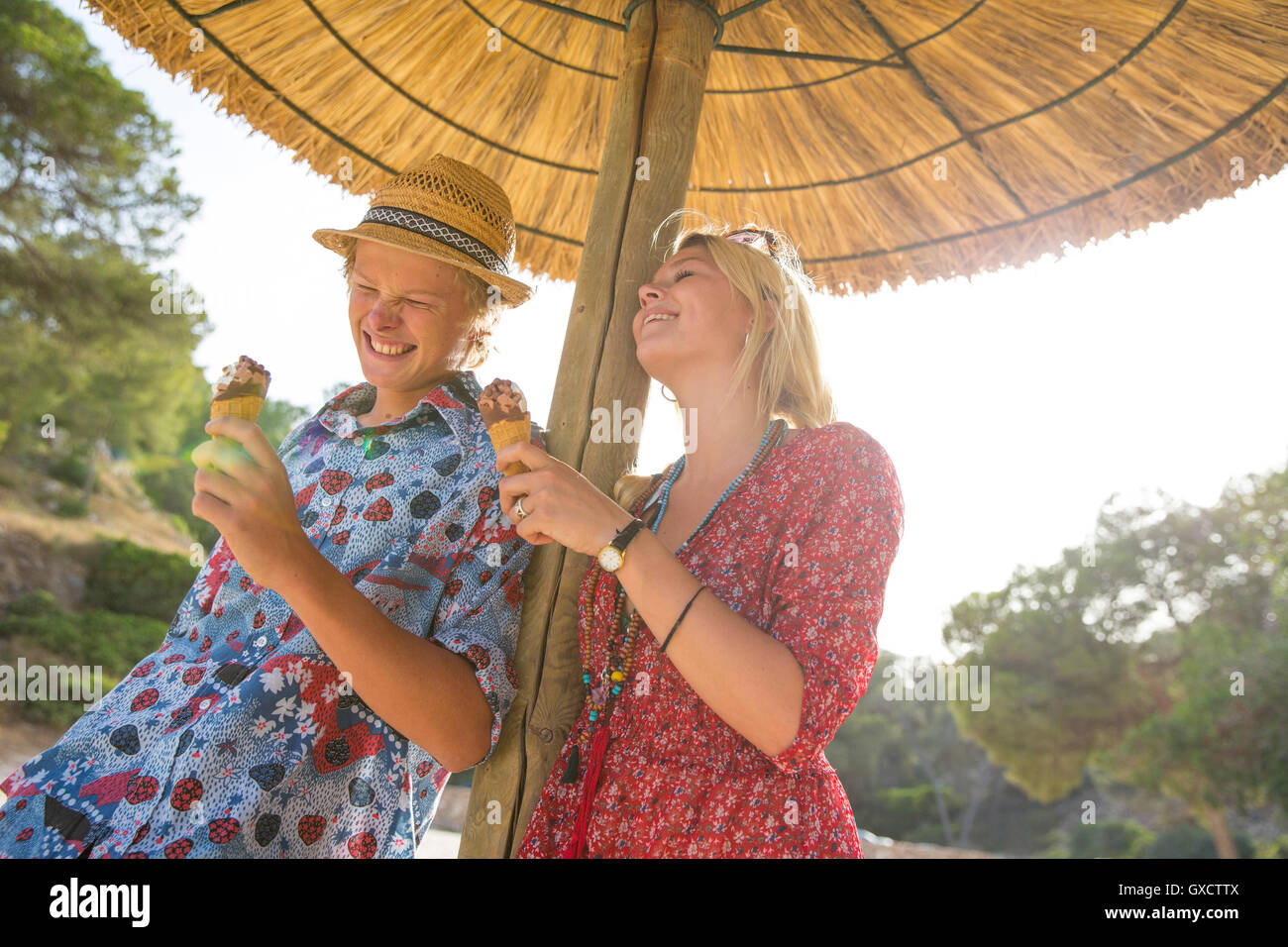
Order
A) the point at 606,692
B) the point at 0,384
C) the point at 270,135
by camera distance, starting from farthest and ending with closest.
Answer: the point at 0,384
the point at 270,135
the point at 606,692

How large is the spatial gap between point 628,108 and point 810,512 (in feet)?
3.89

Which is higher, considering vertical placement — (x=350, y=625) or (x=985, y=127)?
(x=985, y=127)

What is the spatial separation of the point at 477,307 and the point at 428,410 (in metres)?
0.29

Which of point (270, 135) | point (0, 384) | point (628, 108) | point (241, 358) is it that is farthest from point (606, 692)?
point (0, 384)

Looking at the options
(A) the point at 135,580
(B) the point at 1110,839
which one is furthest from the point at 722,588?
(B) the point at 1110,839

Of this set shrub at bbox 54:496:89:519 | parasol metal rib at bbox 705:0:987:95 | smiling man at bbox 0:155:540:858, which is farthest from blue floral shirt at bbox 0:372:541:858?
shrub at bbox 54:496:89:519

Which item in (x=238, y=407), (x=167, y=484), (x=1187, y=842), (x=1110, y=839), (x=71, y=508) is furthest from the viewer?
(x=167, y=484)

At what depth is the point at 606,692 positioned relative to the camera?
188 cm

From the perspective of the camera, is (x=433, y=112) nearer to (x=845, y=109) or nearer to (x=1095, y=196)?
(x=845, y=109)

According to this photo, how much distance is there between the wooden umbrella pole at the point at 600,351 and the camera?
186cm

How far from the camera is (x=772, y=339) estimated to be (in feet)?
7.16

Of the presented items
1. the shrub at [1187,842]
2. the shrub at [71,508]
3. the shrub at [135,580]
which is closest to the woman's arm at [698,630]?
the shrub at [135,580]

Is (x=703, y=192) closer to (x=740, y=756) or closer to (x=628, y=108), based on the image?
(x=628, y=108)

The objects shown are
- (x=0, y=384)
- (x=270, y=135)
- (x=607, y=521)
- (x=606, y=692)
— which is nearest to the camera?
(x=607, y=521)
